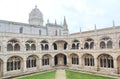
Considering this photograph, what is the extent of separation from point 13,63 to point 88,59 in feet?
61.5

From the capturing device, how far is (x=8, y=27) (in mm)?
38312

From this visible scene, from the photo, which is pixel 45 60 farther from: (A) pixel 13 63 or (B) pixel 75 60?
(A) pixel 13 63

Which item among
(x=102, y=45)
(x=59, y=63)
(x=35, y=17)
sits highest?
(x=35, y=17)

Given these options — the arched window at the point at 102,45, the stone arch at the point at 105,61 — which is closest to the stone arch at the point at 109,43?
the arched window at the point at 102,45

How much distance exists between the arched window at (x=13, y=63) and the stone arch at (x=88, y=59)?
16756 millimetres

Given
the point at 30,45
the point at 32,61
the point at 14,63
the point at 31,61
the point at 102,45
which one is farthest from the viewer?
the point at 32,61

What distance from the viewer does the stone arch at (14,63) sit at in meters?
30.4

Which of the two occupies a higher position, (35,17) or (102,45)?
(35,17)

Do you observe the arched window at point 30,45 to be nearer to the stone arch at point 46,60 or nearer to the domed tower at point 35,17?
the stone arch at point 46,60

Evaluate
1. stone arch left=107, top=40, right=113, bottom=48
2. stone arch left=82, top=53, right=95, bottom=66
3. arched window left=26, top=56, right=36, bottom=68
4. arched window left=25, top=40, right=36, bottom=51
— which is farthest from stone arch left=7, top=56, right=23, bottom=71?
stone arch left=107, top=40, right=113, bottom=48

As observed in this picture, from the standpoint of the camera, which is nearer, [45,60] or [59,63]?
[45,60]

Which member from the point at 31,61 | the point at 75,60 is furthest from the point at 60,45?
the point at 31,61

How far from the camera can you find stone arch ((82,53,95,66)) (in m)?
33.8

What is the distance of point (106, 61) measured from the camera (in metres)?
30.8
